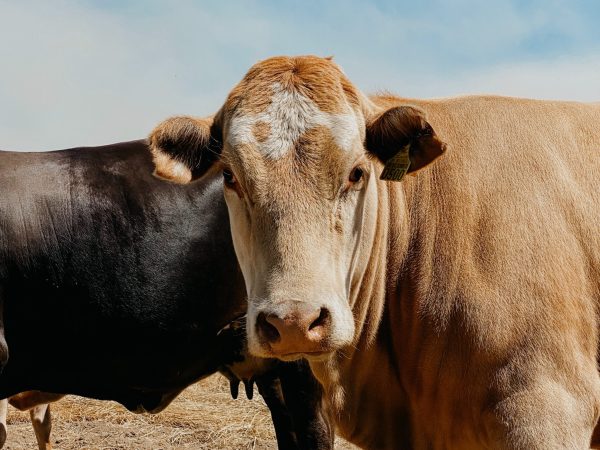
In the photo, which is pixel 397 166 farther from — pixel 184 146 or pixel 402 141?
pixel 184 146

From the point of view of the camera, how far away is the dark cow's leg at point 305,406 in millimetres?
6055

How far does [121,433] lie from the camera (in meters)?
8.42

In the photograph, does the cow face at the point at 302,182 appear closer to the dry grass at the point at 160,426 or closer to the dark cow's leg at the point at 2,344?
the dark cow's leg at the point at 2,344

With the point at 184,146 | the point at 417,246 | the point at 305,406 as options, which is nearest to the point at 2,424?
the point at 305,406

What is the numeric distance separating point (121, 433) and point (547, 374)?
5.85 metres

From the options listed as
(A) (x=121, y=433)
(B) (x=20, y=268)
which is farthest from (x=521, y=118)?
(A) (x=121, y=433)

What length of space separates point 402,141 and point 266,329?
107 cm

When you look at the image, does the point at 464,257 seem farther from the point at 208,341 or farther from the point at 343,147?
the point at 208,341

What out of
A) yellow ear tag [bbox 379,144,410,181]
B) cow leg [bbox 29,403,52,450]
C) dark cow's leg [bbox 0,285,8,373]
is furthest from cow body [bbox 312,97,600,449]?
cow leg [bbox 29,403,52,450]

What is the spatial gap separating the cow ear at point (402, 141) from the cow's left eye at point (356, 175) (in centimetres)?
20

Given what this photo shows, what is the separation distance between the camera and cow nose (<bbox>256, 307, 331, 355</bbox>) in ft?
9.87

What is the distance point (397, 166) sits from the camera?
12.1 feet

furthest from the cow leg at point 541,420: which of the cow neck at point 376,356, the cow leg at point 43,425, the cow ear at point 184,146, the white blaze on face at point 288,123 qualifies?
the cow leg at point 43,425

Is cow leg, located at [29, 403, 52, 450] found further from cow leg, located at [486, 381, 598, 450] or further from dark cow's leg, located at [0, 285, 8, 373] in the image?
cow leg, located at [486, 381, 598, 450]
